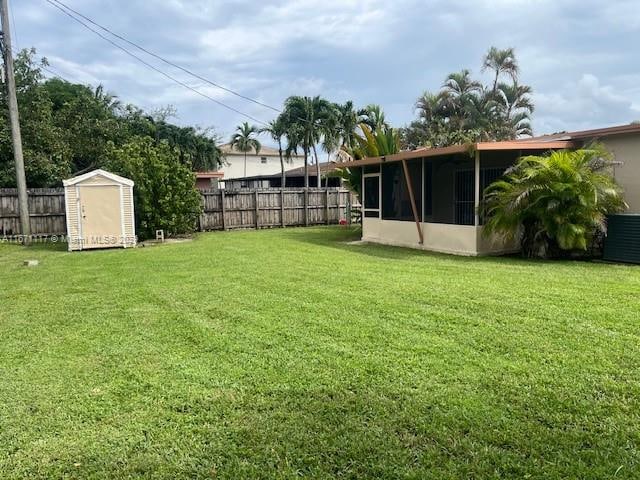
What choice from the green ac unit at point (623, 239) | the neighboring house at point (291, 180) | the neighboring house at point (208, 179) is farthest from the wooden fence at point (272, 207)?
the neighboring house at point (291, 180)

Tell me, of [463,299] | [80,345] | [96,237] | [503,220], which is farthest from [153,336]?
[96,237]

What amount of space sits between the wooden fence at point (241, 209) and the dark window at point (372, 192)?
512 centimetres

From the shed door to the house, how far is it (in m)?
6.40

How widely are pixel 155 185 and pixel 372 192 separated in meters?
6.30

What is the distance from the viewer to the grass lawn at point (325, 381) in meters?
2.62

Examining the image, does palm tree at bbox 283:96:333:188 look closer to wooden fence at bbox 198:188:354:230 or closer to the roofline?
wooden fence at bbox 198:188:354:230

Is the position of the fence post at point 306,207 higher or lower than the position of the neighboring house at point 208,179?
lower

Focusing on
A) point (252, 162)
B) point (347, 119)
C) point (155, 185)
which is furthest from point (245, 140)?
point (155, 185)

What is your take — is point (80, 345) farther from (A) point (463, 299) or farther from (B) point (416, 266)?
(B) point (416, 266)

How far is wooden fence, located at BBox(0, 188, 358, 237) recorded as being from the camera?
50.3 feet

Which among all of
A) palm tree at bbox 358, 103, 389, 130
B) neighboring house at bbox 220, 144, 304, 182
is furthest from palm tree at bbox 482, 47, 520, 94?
neighboring house at bbox 220, 144, 304, 182

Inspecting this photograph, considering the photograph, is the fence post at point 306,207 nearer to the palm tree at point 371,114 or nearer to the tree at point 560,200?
the palm tree at point 371,114

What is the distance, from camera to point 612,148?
32.8 ft

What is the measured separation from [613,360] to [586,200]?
5.90m
